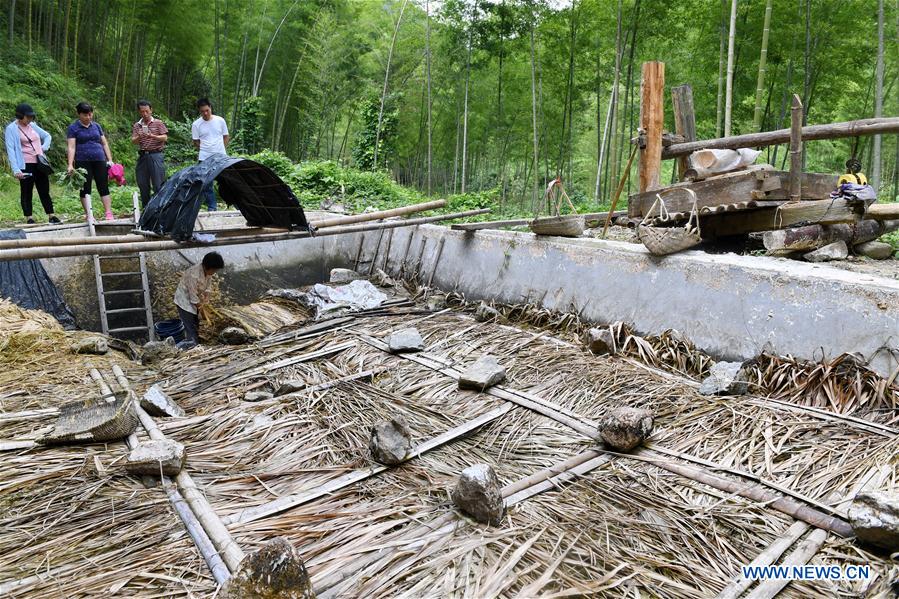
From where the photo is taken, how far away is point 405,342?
459cm

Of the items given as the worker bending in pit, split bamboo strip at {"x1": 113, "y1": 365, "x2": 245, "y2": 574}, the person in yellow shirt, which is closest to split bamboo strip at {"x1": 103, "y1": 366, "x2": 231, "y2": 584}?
split bamboo strip at {"x1": 113, "y1": 365, "x2": 245, "y2": 574}

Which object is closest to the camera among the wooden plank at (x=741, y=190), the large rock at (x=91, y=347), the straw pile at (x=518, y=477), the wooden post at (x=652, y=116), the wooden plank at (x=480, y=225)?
the straw pile at (x=518, y=477)

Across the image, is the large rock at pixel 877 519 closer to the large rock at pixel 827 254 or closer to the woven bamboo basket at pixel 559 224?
the large rock at pixel 827 254

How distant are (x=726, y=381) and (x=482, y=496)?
6.31 ft

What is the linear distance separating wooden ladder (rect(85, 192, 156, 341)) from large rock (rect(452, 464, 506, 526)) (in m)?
5.42

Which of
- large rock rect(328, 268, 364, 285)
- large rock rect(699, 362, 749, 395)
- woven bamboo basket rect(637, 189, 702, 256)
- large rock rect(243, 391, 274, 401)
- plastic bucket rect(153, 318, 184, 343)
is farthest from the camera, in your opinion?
large rock rect(328, 268, 364, 285)

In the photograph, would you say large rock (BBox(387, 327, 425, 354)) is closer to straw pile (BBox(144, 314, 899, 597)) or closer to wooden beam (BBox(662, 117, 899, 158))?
straw pile (BBox(144, 314, 899, 597))

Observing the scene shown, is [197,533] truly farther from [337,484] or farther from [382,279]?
[382,279]

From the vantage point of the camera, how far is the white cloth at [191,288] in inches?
233

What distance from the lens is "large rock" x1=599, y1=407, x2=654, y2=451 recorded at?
3.00 metres

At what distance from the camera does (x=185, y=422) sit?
11.0ft

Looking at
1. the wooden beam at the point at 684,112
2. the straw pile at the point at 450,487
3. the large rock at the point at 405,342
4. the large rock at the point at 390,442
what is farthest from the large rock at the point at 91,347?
the wooden beam at the point at 684,112

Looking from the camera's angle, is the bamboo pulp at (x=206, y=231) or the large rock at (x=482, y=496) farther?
the bamboo pulp at (x=206, y=231)

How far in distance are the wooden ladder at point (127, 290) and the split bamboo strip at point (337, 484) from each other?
4.78m
